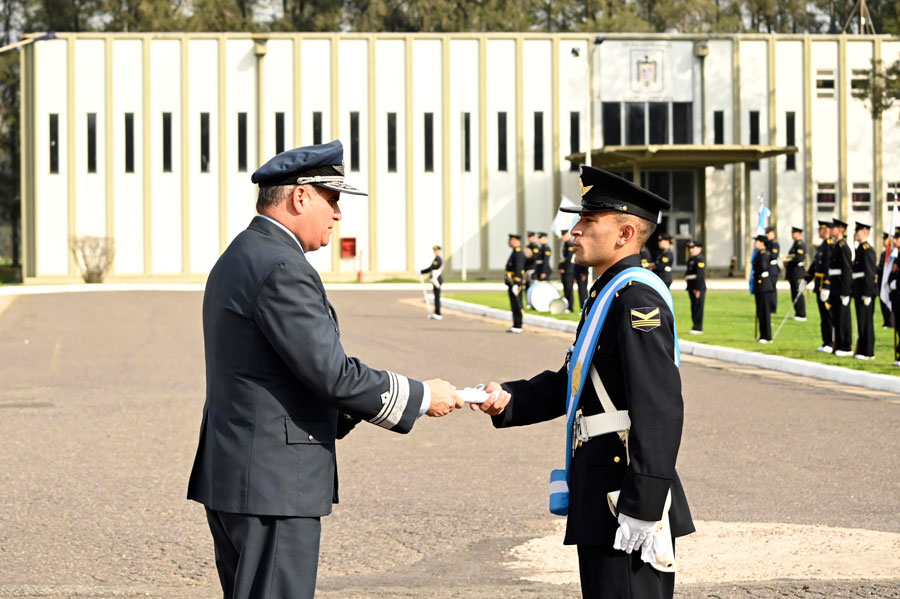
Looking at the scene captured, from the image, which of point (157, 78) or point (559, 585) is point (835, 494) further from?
point (157, 78)

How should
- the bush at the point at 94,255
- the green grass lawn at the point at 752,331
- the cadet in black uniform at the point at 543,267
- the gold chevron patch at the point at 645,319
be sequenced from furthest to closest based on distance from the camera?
the bush at the point at 94,255
the cadet in black uniform at the point at 543,267
the green grass lawn at the point at 752,331
the gold chevron patch at the point at 645,319

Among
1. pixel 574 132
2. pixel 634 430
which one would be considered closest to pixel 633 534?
pixel 634 430

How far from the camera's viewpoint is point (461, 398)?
173 inches

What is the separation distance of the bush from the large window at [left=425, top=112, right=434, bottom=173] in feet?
43.4

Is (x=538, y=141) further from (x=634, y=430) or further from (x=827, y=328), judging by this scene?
(x=634, y=430)

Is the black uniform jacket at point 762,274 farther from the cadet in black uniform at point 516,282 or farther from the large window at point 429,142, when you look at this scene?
the large window at point 429,142

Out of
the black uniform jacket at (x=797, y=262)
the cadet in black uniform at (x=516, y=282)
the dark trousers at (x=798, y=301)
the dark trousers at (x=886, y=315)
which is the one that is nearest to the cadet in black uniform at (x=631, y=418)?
the cadet in black uniform at (x=516, y=282)

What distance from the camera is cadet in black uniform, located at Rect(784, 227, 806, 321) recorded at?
84.9ft

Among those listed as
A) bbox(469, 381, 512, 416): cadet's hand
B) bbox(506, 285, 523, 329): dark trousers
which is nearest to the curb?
Answer: bbox(506, 285, 523, 329): dark trousers

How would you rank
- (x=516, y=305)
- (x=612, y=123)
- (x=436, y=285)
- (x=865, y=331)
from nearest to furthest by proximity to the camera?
(x=865, y=331) → (x=516, y=305) → (x=436, y=285) → (x=612, y=123)

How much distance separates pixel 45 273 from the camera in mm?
53719

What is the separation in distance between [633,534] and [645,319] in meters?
0.65

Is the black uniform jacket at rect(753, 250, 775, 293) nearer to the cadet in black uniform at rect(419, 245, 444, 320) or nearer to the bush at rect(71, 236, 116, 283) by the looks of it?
the cadet in black uniform at rect(419, 245, 444, 320)

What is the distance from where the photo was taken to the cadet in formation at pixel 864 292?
17938mm
